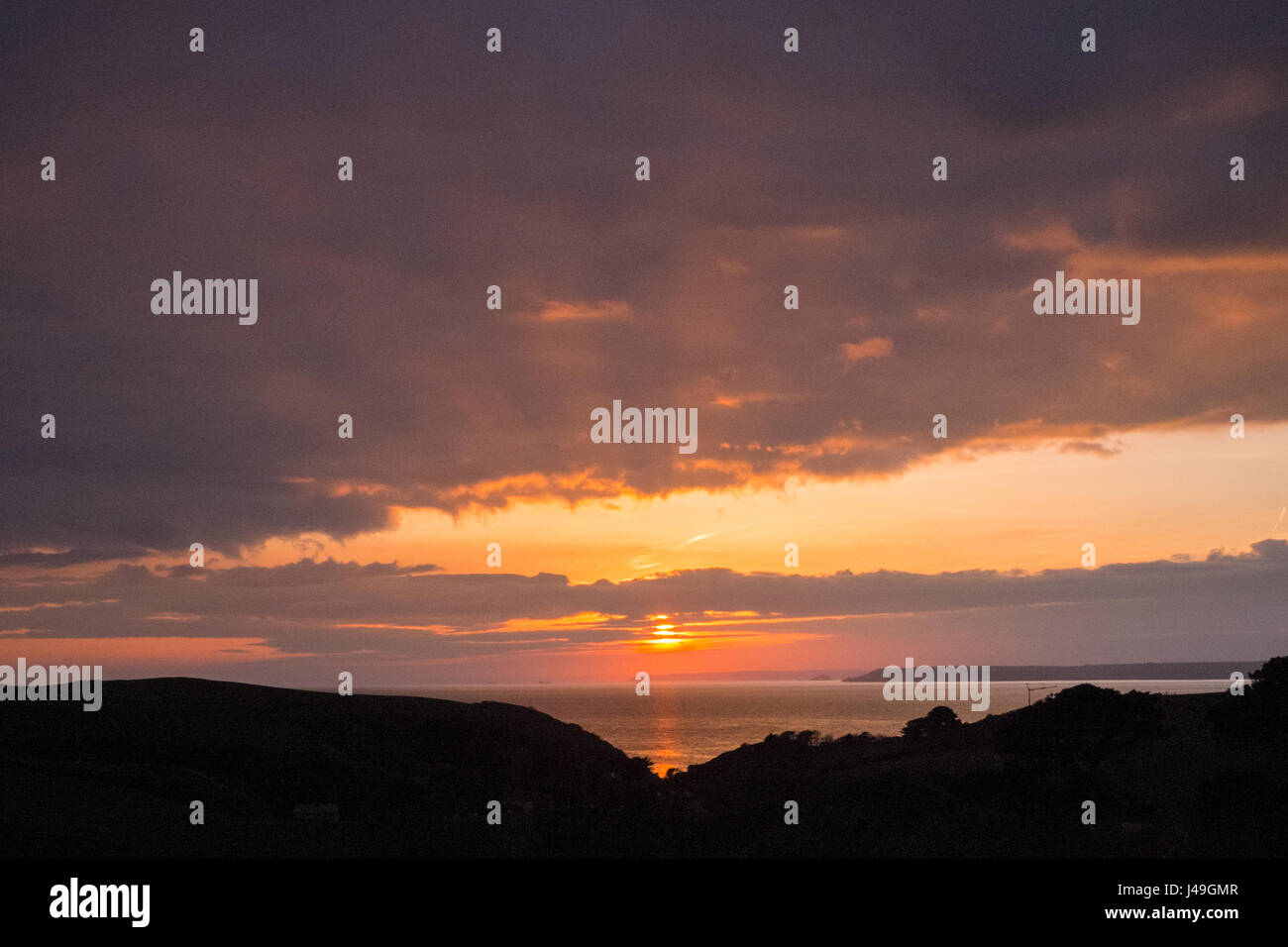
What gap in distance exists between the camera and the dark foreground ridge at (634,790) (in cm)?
4250

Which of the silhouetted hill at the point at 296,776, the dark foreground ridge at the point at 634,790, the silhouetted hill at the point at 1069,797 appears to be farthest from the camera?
the silhouetted hill at the point at 1069,797

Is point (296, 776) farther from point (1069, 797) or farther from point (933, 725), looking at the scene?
point (933, 725)

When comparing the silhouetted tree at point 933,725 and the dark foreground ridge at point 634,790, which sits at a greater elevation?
the dark foreground ridge at point 634,790

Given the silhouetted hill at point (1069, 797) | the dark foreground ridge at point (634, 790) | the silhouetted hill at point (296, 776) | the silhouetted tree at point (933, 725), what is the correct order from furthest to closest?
the silhouetted tree at point (933, 725)
the silhouetted hill at point (1069, 797)
the dark foreground ridge at point (634, 790)
the silhouetted hill at point (296, 776)

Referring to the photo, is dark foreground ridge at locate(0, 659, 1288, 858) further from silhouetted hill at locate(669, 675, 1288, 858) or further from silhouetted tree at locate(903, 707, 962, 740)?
silhouetted tree at locate(903, 707, 962, 740)

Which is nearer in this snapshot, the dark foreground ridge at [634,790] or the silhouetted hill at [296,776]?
the silhouetted hill at [296,776]

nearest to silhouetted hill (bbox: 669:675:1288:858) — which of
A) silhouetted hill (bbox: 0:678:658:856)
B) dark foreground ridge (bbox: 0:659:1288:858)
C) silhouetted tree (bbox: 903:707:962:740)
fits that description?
dark foreground ridge (bbox: 0:659:1288:858)

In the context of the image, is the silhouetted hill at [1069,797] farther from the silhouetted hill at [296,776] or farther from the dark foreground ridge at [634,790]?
the silhouetted hill at [296,776]

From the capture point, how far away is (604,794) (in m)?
76.2

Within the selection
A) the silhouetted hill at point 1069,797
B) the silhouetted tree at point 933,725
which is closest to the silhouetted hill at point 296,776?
the silhouetted hill at point 1069,797

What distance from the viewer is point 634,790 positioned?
79750mm

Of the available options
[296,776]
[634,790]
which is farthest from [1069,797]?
[296,776]
